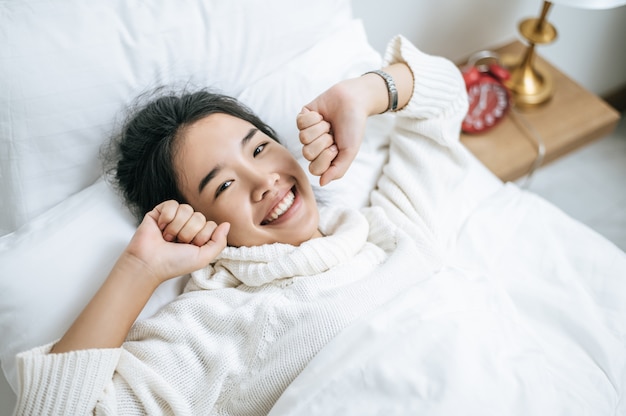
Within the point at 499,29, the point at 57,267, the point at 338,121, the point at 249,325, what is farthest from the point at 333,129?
the point at 499,29

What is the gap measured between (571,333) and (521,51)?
1.09 metres

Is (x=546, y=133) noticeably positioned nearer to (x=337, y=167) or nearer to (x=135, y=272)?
(x=337, y=167)

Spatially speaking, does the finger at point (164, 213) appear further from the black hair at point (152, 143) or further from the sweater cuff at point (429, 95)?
the sweater cuff at point (429, 95)

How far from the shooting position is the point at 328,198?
1130mm

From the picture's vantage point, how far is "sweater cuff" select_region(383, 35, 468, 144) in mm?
1126

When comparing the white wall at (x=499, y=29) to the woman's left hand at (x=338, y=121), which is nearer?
the woman's left hand at (x=338, y=121)

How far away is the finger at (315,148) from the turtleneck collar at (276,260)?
0.53ft

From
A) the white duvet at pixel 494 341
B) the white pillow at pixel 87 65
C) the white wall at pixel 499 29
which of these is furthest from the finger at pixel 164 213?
the white wall at pixel 499 29

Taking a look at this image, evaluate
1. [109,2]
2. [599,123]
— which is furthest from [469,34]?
[109,2]

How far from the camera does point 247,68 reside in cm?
112

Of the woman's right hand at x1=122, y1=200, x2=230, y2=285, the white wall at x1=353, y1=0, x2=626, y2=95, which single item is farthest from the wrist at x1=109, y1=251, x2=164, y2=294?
the white wall at x1=353, y1=0, x2=626, y2=95

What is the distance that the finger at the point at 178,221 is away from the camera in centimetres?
89

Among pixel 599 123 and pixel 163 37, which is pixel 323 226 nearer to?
pixel 163 37

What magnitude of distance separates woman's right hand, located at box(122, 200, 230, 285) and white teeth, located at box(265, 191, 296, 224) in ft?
0.31
